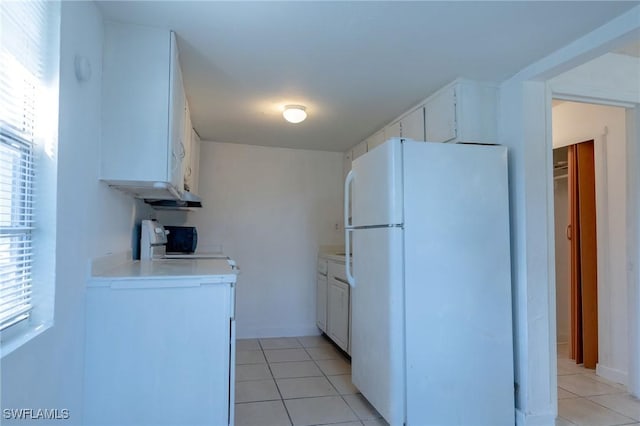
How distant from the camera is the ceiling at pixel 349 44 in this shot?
1750mm

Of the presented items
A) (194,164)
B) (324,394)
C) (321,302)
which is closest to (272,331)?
(321,302)

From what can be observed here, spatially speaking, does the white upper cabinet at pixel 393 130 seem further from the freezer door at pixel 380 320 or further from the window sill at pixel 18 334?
the window sill at pixel 18 334

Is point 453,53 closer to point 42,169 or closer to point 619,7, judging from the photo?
point 619,7

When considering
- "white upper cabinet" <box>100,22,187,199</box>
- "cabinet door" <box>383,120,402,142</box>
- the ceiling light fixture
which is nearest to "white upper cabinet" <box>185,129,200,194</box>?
the ceiling light fixture

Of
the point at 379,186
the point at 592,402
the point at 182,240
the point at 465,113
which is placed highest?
the point at 465,113

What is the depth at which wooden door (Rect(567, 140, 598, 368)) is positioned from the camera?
342cm

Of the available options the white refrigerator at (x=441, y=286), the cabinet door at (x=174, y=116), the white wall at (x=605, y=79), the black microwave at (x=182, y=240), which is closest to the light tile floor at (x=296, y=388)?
the white refrigerator at (x=441, y=286)

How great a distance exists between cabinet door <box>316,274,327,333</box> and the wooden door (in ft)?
7.79

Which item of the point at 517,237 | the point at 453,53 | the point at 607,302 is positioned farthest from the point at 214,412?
the point at 607,302

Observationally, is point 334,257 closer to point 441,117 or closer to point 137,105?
point 441,117

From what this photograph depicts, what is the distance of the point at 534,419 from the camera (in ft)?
7.42

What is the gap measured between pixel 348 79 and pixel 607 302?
9.11 feet

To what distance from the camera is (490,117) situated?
257 centimetres

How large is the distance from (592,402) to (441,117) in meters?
2.26
